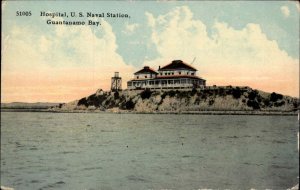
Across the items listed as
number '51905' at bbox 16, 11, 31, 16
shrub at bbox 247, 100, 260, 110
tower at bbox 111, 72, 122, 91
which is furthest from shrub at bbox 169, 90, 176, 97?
number '51905' at bbox 16, 11, 31, 16

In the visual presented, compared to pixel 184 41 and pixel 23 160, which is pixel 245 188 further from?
pixel 23 160

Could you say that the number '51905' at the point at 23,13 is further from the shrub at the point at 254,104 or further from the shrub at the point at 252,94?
the shrub at the point at 254,104

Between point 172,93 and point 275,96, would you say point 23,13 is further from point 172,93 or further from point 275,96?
point 172,93

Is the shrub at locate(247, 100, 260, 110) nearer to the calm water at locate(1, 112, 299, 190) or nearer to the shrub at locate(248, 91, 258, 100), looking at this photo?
the shrub at locate(248, 91, 258, 100)

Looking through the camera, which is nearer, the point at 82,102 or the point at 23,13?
the point at 23,13

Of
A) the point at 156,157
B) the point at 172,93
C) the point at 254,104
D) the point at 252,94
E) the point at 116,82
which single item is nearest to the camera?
the point at 156,157

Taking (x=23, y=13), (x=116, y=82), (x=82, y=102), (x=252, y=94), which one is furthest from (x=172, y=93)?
(x=23, y=13)

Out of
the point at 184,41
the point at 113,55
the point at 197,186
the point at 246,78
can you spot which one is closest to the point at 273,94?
the point at 246,78
